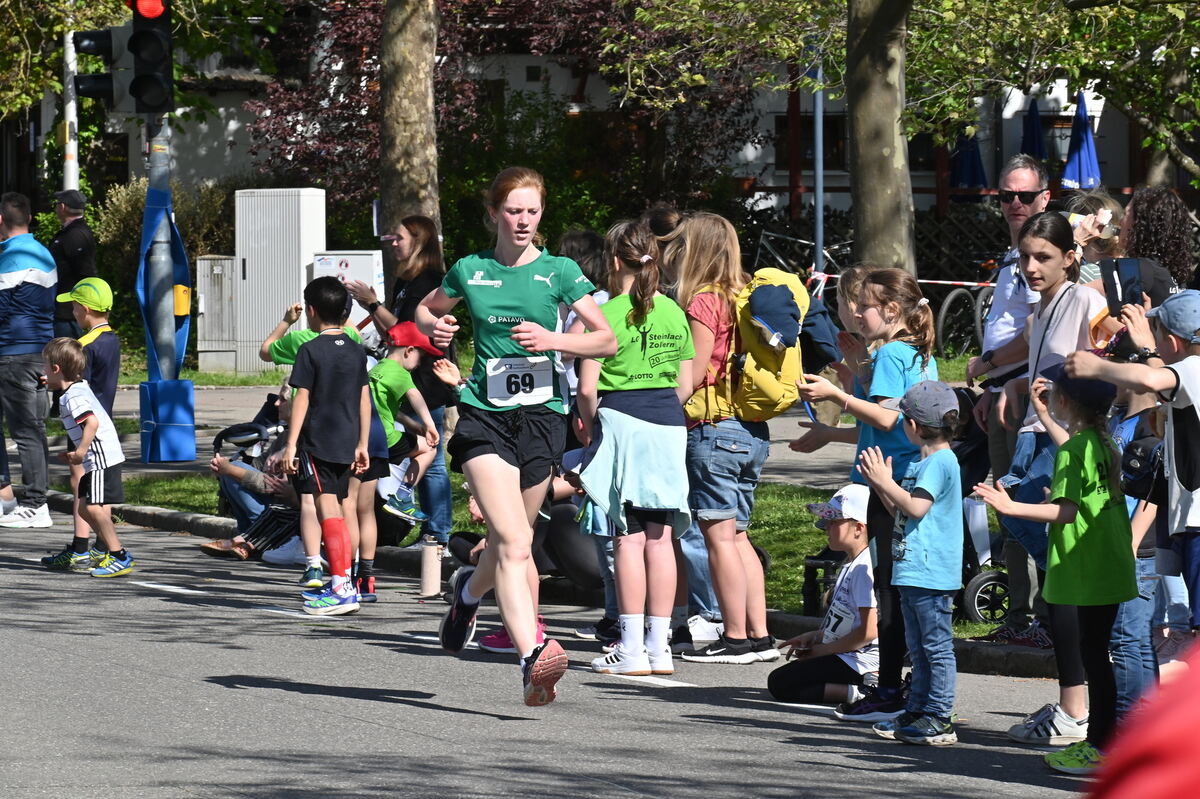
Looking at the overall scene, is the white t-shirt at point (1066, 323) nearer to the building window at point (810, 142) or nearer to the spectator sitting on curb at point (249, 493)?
the spectator sitting on curb at point (249, 493)

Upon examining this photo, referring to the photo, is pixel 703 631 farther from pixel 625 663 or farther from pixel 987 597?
pixel 987 597

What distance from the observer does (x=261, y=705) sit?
260 inches

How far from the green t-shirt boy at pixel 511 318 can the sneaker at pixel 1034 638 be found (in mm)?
2390

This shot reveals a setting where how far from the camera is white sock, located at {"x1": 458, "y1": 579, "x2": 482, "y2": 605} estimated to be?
683 centimetres

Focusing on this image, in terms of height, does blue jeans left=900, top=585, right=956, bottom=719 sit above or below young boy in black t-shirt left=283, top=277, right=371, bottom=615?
below

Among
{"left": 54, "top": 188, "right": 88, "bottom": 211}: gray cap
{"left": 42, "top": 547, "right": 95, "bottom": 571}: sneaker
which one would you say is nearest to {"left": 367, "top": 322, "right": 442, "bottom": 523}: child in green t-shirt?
{"left": 42, "top": 547, "right": 95, "bottom": 571}: sneaker

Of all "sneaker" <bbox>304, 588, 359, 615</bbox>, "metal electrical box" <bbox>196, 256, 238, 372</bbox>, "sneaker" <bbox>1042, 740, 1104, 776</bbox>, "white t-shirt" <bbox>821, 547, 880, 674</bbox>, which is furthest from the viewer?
"metal electrical box" <bbox>196, 256, 238, 372</bbox>

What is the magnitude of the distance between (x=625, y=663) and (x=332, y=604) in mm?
2145

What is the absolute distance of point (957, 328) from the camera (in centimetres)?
2427

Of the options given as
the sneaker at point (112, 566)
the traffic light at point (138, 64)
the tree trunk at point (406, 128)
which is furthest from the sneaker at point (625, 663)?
the traffic light at point (138, 64)

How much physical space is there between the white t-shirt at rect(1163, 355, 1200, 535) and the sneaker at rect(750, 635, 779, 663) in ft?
8.08

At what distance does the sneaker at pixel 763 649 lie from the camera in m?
7.85

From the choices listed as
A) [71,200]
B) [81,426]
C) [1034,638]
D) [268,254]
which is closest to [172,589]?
[81,426]

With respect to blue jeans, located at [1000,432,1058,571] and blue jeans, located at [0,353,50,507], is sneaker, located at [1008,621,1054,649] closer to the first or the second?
blue jeans, located at [1000,432,1058,571]
